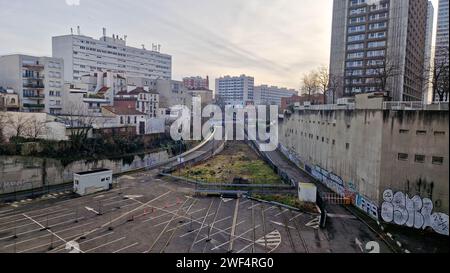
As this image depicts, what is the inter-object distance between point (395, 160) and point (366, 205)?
4495mm

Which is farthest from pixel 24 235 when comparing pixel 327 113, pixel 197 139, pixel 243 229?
pixel 197 139

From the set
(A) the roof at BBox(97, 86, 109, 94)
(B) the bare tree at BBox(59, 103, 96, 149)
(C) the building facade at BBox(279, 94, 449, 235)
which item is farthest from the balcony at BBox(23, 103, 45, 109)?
(C) the building facade at BBox(279, 94, 449, 235)

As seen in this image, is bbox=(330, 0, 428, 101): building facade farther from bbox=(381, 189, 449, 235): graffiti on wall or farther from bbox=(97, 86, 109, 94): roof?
bbox=(97, 86, 109, 94): roof

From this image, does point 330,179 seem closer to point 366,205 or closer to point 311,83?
point 366,205

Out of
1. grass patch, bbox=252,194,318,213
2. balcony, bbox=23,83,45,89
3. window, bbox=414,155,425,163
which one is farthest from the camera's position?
balcony, bbox=23,83,45,89

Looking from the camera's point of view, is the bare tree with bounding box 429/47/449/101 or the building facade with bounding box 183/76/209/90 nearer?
the bare tree with bounding box 429/47/449/101

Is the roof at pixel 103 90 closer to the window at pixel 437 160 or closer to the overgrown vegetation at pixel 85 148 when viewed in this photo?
the overgrown vegetation at pixel 85 148

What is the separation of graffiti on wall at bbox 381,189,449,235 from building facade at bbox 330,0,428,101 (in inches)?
1347

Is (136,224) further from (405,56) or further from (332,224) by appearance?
(405,56)

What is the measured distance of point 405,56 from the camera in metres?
52.6

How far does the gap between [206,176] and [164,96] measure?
154ft

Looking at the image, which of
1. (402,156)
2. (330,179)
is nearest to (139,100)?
(330,179)

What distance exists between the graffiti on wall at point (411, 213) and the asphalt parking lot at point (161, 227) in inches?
95.4

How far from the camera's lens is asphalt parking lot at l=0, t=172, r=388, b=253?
1736 cm
